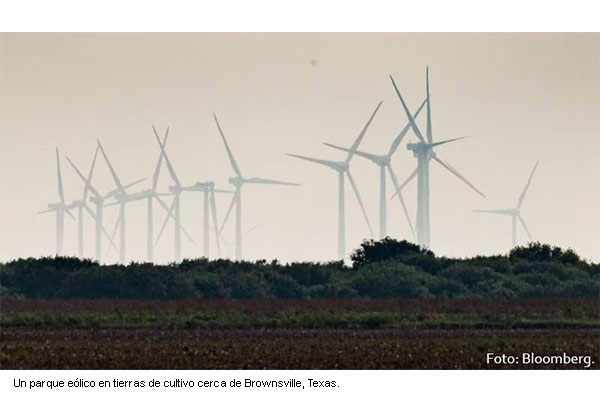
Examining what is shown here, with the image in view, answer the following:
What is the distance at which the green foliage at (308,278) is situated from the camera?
316ft

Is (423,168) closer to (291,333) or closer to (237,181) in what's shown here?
(237,181)

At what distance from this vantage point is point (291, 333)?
6353 centimetres

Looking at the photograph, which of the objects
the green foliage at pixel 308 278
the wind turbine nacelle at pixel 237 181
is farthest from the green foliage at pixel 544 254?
the wind turbine nacelle at pixel 237 181

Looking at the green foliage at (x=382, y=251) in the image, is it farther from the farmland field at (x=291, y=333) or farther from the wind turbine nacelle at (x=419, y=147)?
the farmland field at (x=291, y=333)

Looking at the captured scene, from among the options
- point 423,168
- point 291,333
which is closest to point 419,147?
point 423,168

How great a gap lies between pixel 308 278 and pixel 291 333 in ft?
131

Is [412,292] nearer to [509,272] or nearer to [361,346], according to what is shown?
[509,272]

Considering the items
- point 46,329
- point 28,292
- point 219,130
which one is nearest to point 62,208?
point 219,130

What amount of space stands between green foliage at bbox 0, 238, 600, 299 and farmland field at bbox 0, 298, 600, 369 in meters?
10.4

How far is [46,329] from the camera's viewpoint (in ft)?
220

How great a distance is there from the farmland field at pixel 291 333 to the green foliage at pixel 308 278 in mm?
10416

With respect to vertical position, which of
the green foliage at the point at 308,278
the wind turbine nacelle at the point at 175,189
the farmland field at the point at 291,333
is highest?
the wind turbine nacelle at the point at 175,189

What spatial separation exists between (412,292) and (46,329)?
3339 centimetres

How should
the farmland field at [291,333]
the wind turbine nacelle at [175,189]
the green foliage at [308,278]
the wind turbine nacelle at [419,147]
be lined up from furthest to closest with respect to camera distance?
the wind turbine nacelle at [175,189] < the wind turbine nacelle at [419,147] < the green foliage at [308,278] < the farmland field at [291,333]
